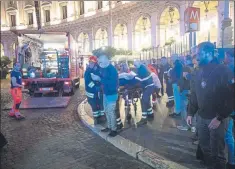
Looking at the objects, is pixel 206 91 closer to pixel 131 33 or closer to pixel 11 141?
pixel 11 141

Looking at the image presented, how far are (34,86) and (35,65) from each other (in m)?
1.66

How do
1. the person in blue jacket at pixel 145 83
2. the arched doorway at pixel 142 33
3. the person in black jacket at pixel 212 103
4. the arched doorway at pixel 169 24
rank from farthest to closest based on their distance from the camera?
the arched doorway at pixel 142 33 < the arched doorway at pixel 169 24 < the person in blue jacket at pixel 145 83 < the person in black jacket at pixel 212 103

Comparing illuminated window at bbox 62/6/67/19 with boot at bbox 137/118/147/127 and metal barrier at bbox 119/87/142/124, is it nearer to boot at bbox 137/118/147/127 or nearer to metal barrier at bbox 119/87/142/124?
metal barrier at bbox 119/87/142/124

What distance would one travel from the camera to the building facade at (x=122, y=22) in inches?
682

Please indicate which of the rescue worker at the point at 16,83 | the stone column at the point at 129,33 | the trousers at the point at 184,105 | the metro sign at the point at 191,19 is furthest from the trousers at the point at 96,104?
the stone column at the point at 129,33

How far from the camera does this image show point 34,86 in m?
13.1

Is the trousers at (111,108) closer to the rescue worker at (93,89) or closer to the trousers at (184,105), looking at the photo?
the rescue worker at (93,89)

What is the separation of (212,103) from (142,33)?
2715 cm

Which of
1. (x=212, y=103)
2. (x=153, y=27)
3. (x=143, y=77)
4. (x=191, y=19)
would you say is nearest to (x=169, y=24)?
(x=153, y=27)

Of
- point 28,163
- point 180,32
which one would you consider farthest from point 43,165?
→ point 180,32

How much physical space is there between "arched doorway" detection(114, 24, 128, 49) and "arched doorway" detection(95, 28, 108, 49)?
2.52 m

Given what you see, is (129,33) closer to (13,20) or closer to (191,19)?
(191,19)

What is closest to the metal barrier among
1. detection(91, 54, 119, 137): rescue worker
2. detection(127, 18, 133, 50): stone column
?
detection(91, 54, 119, 137): rescue worker

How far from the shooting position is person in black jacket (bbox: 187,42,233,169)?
3133 mm
